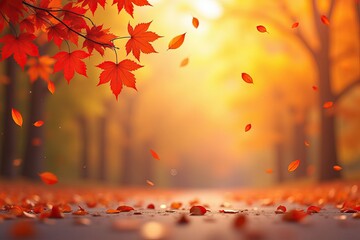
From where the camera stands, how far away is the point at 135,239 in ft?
8.48

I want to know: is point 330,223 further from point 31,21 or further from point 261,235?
point 31,21

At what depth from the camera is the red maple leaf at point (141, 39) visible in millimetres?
3557

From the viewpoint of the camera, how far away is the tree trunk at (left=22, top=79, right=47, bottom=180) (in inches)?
585

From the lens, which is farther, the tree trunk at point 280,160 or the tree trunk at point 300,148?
the tree trunk at point 280,160

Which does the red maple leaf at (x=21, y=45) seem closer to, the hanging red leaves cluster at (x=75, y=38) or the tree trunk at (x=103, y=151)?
the hanging red leaves cluster at (x=75, y=38)

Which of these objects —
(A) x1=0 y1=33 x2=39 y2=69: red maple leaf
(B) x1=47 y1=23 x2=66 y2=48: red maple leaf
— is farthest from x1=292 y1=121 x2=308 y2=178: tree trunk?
(A) x1=0 y1=33 x2=39 y2=69: red maple leaf

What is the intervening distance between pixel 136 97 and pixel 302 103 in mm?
10849

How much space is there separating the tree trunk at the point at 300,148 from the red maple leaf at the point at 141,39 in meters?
18.6

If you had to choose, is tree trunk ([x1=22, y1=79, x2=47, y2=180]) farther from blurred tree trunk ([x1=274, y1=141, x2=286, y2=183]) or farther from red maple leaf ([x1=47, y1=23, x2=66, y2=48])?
blurred tree trunk ([x1=274, y1=141, x2=286, y2=183])

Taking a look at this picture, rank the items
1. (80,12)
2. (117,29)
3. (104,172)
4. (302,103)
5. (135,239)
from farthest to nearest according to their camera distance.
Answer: (104,172), (302,103), (117,29), (80,12), (135,239)

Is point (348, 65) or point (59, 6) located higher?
point (348, 65)

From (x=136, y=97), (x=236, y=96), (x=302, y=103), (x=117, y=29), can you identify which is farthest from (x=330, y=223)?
(x=136, y=97)

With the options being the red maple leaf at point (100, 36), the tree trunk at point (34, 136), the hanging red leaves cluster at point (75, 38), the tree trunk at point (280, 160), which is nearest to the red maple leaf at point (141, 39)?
the hanging red leaves cluster at point (75, 38)

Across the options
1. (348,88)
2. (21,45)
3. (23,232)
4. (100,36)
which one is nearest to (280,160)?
(348,88)
